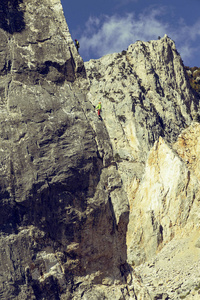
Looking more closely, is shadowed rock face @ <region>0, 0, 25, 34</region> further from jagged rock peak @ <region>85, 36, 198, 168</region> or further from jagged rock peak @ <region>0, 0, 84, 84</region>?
jagged rock peak @ <region>85, 36, 198, 168</region>

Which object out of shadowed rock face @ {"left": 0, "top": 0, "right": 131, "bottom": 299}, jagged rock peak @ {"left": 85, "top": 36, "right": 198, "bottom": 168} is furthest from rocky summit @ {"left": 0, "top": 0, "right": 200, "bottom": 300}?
jagged rock peak @ {"left": 85, "top": 36, "right": 198, "bottom": 168}

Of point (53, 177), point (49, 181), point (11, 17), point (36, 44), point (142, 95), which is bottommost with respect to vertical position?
point (49, 181)

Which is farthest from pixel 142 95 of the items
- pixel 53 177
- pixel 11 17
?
pixel 53 177

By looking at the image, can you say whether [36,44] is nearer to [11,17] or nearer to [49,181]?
[11,17]

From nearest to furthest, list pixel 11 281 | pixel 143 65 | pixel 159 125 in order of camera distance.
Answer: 1. pixel 11 281
2. pixel 159 125
3. pixel 143 65

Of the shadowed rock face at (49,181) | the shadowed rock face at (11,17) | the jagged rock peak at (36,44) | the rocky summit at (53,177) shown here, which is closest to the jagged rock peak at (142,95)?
the jagged rock peak at (36,44)

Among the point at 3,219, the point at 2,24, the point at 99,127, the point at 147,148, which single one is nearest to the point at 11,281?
the point at 3,219

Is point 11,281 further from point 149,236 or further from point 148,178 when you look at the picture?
point 148,178

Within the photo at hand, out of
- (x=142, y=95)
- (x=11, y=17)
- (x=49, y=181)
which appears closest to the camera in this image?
(x=49, y=181)

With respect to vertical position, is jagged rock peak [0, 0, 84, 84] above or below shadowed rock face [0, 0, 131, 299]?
above

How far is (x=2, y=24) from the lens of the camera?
2591 cm

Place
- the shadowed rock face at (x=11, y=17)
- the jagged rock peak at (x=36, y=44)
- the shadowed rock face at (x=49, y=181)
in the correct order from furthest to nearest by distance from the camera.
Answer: the shadowed rock face at (x=11, y=17) < the jagged rock peak at (x=36, y=44) < the shadowed rock face at (x=49, y=181)

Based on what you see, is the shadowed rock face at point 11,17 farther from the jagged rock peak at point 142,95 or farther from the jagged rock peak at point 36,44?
the jagged rock peak at point 142,95

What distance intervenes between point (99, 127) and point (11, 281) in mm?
6795
